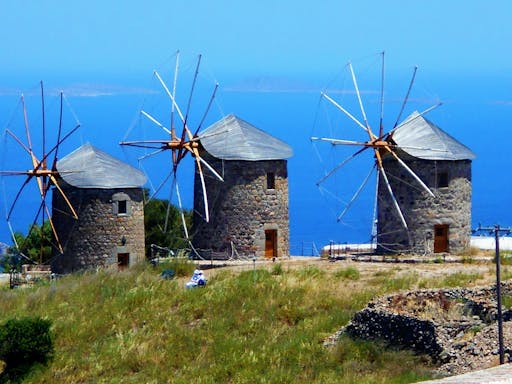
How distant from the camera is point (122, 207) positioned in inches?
1542

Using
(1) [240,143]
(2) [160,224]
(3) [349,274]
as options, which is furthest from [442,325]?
(2) [160,224]

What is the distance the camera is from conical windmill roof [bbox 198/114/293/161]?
125 ft

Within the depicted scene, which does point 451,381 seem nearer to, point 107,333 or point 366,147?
point 107,333

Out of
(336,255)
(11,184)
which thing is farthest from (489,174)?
(336,255)

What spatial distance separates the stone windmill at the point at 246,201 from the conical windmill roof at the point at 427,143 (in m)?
2.81

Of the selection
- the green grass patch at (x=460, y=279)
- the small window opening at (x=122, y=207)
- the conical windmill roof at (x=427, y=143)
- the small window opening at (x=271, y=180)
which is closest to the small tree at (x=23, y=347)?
the green grass patch at (x=460, y=279)

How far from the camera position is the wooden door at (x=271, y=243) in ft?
126

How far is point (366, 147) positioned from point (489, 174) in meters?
115

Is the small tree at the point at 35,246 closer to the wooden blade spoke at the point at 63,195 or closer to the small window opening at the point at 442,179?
the wooden blade spoke at the point at 63,195

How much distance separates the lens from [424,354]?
2556cm

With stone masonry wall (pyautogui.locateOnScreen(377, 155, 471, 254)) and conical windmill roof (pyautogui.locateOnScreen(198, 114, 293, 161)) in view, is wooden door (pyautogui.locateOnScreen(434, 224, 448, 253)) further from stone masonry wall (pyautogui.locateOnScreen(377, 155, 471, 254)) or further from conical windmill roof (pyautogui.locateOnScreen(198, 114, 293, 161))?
conical windmill roof (pyautogui.locateOnScreen(198, 114, 293, 161))

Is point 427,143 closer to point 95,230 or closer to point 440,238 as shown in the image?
point 440,238

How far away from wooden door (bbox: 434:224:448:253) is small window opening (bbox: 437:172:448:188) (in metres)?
0.96

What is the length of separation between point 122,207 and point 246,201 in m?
3.30
